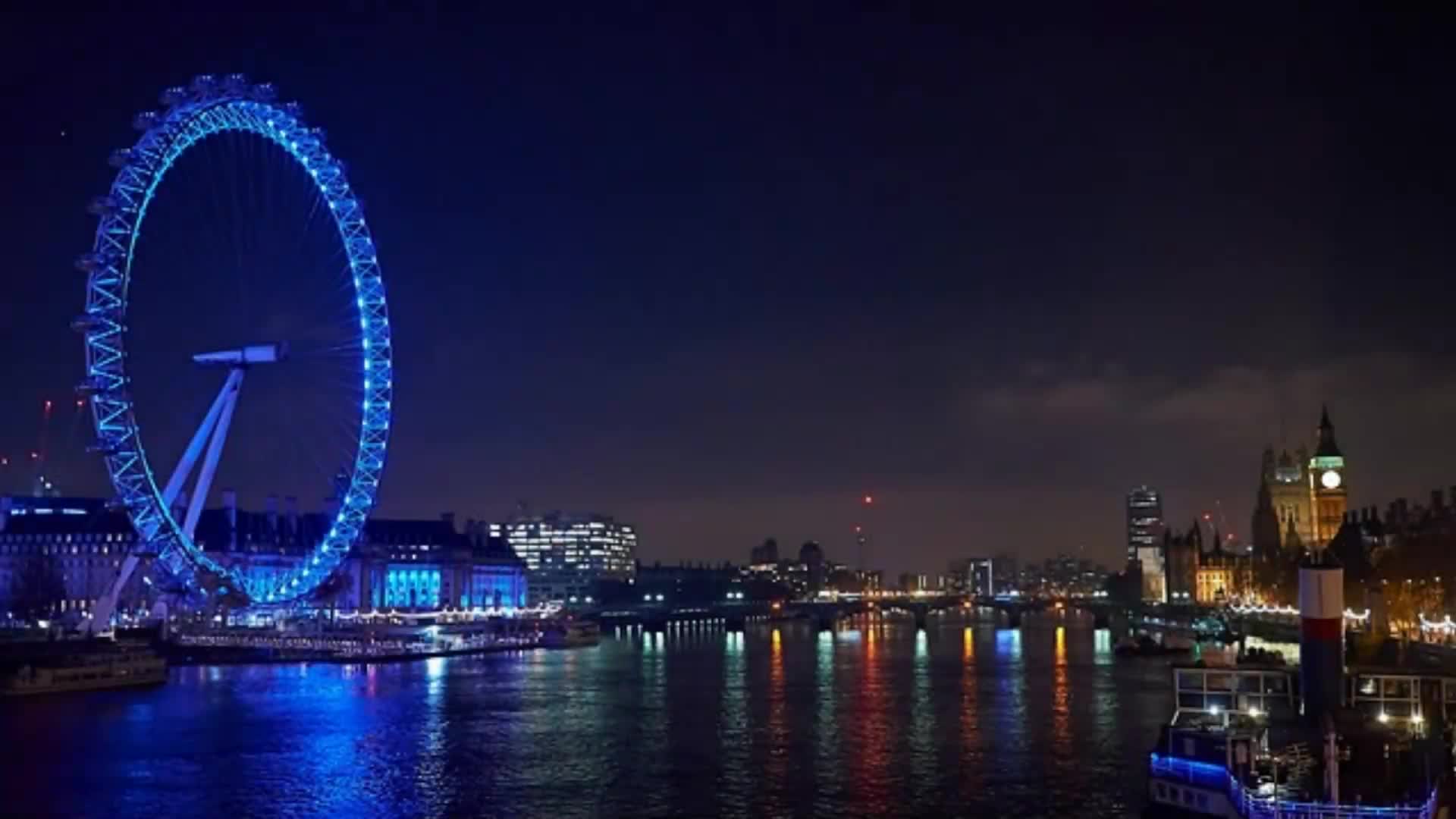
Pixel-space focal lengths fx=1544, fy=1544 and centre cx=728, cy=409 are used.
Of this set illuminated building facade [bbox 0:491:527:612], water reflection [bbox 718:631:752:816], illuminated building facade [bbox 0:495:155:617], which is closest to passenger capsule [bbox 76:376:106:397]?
illuminated building facade [bbox 0:491:527:612]

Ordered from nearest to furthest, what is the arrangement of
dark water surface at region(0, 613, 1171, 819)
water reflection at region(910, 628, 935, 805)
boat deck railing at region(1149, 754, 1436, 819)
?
1. boat deck railing at region(1149, 754, 1436, 819)
2. dark water surface at region(0, 613, 1171, 819)
3. water reflection at region(910, 628, 935, 805)

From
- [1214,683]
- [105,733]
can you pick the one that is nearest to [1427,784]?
[1214,683]

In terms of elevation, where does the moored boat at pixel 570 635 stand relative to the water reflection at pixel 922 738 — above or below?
below

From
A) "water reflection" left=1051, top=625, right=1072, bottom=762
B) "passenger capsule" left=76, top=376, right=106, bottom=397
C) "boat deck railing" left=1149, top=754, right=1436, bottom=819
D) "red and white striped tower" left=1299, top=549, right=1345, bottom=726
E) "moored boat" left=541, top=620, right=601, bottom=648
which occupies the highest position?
"passenger capsule" left=76, top=376, right=106, bottom=397

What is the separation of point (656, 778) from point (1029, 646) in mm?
70824

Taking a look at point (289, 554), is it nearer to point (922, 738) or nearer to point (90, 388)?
point (90, 388)

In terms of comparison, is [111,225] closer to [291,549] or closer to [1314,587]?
[1314,587]

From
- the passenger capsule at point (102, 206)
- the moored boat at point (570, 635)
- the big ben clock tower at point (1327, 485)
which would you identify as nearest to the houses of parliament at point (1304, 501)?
the big ben clock tower at point (1327, 485)

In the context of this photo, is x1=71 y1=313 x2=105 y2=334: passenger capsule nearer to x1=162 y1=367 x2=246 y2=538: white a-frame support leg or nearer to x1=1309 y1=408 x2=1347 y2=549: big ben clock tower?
x1=162 y1=367 x2=246 y2=538: white a-frame support leg

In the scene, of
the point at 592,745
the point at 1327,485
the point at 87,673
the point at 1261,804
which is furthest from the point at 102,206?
the point at 1327,485

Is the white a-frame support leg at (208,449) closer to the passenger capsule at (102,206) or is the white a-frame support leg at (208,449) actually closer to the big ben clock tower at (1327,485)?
the passenger capsule at (102,206)

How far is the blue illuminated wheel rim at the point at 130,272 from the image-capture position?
5681cm

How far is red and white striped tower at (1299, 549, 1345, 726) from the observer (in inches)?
1082

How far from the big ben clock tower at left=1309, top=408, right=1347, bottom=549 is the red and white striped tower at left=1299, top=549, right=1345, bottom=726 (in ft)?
371
